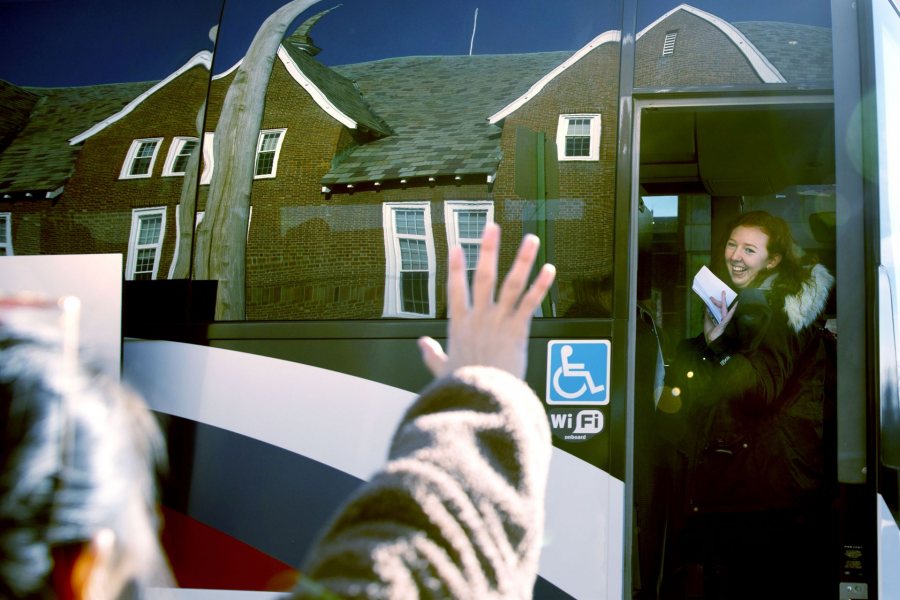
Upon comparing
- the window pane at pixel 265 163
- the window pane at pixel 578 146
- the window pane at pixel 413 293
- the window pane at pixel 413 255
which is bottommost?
the window pane at pixel 413 293

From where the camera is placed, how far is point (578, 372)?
9.53ft

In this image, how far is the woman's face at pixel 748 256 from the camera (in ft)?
13.3

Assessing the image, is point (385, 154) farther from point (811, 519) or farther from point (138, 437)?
point (811, 519)

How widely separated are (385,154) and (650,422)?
5.67 feet

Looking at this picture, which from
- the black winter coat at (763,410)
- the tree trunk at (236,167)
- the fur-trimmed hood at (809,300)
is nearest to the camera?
the tree trunk at (236,167)

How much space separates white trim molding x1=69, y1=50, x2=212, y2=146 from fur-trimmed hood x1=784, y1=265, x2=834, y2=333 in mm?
2586

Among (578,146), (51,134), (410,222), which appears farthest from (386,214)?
(51,134)

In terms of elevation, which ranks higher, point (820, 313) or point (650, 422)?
point (820, 313)

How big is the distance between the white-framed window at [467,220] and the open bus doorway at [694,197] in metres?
0.53

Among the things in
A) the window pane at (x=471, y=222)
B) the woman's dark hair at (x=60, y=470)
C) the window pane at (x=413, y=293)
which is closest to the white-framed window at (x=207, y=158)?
the window pane at (x=413, y=293)

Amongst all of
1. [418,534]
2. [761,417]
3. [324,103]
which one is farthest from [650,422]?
[418,534]

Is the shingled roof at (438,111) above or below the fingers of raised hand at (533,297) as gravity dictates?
above

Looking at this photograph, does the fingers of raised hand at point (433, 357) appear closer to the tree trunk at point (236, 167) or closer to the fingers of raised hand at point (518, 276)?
the fingers of raised hand at point (518, 276)

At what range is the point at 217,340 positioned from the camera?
3031mm
